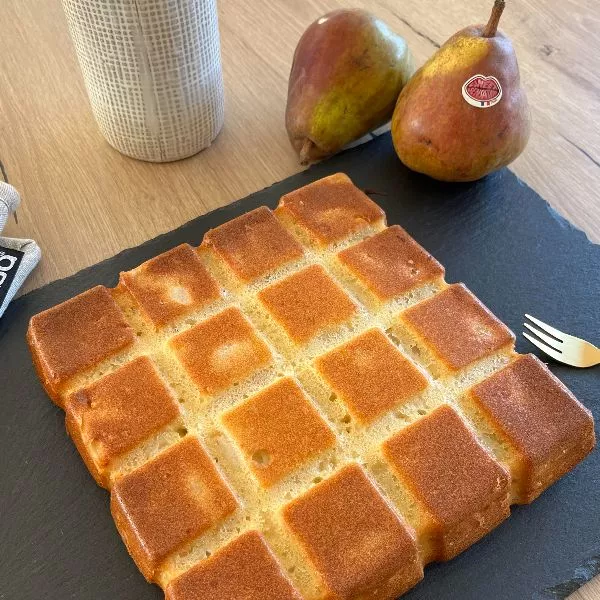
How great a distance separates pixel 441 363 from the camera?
2.59 ft

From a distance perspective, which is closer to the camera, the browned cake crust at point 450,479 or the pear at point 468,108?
the browned cake crust at point 450,479

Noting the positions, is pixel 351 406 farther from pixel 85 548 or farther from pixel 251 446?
pixel 85 548

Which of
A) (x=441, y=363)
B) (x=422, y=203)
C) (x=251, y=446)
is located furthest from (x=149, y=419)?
(x=422, y=203)

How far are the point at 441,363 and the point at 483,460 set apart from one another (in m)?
0.12

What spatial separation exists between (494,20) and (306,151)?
32cm

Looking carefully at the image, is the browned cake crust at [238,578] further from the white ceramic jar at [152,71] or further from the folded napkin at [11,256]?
the white ceramic jar at [152,71]

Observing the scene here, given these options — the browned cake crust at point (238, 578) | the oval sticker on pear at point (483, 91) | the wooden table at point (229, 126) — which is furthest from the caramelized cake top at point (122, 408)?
the oval sticker on pear at point (483, 91)

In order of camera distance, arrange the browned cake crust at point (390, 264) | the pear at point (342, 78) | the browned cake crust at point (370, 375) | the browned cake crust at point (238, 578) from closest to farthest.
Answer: the browned cake crust at point (238, 578)
the browned cake crust at point (370, 375)
the browned cake crust at point (390, 264)
the pear at point (342, 78)

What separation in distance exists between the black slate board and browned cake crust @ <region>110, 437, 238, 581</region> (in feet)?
0.18

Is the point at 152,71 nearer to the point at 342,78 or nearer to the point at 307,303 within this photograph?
the point at 342,78

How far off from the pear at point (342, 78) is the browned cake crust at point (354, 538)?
1.80 ft

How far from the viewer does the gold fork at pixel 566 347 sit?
33.9 inches

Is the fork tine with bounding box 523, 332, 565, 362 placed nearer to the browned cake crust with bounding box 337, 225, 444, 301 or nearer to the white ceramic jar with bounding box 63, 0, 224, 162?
the browned cake crust with bounding box 337, 225, 444, 301

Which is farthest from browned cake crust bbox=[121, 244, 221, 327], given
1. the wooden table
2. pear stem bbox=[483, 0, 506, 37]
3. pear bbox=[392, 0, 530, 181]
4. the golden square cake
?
pear stem bbox=[483, 0, 506, 37]
